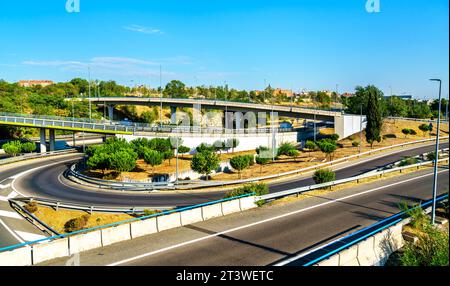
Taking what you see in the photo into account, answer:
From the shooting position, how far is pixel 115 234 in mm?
16156

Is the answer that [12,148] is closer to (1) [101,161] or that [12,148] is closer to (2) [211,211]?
(1) [101,161]

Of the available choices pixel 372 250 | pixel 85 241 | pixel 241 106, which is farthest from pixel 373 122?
pixel 85 241

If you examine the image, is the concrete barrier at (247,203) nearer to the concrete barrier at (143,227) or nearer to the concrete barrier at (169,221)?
the concrete barrier at (169,221)

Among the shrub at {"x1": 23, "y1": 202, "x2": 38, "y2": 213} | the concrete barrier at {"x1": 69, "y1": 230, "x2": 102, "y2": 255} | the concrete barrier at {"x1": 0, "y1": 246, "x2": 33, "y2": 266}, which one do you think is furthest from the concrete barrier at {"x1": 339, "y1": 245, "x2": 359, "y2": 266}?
the shrub at {"x1": 23, "y1": 202, "x2": 38, "y2": 213}

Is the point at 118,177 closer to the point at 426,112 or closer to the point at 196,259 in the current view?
the point at 196,259

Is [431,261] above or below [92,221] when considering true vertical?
above

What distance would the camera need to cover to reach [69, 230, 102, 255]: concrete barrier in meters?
14.9

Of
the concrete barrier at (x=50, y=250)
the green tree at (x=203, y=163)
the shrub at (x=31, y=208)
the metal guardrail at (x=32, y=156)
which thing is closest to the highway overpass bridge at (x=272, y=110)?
the metal guardrail at (x=32, y=156)

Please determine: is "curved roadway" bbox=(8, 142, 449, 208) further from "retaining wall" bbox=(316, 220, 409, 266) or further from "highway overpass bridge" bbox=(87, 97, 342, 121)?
"highway overpass bridge" bbox=(87, 97, 342, 121)

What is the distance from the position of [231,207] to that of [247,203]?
4.01 feet
